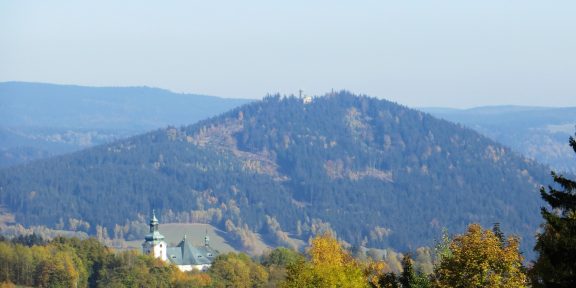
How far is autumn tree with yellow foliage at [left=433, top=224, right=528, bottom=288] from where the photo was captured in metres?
56.8

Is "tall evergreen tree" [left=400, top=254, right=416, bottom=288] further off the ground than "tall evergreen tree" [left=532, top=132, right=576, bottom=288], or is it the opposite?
"tall evergreen tree" [left=532, top=132, right=576, bottom=288]

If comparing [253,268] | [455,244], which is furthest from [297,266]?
[253,268]

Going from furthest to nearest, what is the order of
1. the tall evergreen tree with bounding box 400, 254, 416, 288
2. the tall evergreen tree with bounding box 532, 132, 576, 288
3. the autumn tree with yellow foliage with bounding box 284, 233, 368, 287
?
1. the autumn tree with yellow foliage with bounding box 284, 233, 368, 287
2. the tall evergreen tree with bounding box 400, 254, 416, 288
3. the tall evergreen tree with bounding box 532, 132, 576, 288

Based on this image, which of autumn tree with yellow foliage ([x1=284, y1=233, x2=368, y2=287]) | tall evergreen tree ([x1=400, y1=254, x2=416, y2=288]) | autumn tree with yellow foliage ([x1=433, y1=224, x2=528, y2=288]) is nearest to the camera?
autumn tree with yellow foliage ([x1=433, y1=224, x2=528, y2=288])

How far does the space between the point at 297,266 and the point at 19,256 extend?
116727 mm

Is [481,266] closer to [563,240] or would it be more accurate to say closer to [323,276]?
[563,240]

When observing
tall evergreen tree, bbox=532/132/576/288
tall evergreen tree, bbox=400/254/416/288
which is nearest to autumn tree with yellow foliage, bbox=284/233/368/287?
tall evergreen tree, bbox=400/254/416/288

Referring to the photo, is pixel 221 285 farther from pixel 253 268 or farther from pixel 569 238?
pixel 569 238

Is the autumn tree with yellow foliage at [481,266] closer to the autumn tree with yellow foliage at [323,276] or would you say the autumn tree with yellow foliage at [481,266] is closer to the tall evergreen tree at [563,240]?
the tall evergreen tree at [563,240]

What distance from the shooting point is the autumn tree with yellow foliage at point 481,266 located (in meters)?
56.8

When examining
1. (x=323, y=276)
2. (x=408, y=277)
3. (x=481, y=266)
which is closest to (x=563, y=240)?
(x=481, y=266)

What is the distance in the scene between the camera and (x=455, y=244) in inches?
2350

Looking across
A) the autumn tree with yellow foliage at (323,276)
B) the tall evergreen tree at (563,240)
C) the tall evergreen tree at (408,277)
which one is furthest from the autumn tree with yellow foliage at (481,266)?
the autumn tree with yellow foliage at (323,276)

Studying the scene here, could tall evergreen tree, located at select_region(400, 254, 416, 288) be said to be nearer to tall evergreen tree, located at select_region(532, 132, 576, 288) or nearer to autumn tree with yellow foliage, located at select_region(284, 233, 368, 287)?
autumn tree with yellow foliage, located at select_region(284, 233, 368, 287)
